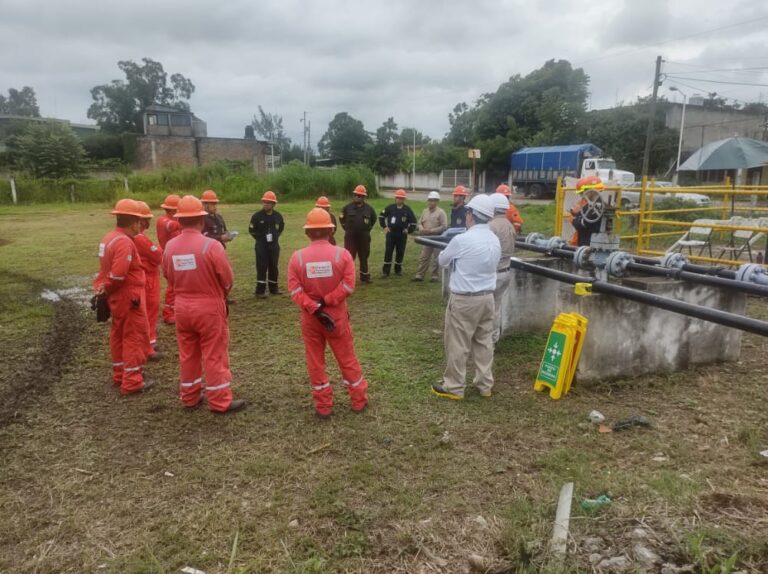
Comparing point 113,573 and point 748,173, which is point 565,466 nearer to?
point 113,573

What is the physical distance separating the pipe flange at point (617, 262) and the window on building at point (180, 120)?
53.1 m

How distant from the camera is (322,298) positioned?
4301 mm

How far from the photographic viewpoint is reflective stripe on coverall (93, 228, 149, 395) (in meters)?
4.70

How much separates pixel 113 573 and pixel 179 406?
2.11 m

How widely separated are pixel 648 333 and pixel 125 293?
4882mm

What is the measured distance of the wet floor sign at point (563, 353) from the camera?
4.71m

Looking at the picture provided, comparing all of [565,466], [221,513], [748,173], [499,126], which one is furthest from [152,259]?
[499,126]

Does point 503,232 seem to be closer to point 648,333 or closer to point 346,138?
point 648,333

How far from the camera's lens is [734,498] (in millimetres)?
3086

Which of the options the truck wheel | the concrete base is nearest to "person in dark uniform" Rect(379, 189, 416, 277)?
the concrete base

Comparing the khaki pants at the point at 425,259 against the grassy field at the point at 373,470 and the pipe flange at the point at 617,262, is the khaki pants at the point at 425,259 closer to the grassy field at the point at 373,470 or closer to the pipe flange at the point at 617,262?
the grassy field at the point at 373,470

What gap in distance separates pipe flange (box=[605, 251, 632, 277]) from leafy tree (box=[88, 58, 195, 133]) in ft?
197

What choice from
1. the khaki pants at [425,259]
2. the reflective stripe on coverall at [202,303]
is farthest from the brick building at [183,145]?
the reflective stripe on coverall at [202,303]

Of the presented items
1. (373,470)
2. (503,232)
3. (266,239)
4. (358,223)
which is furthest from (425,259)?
(373,470)
